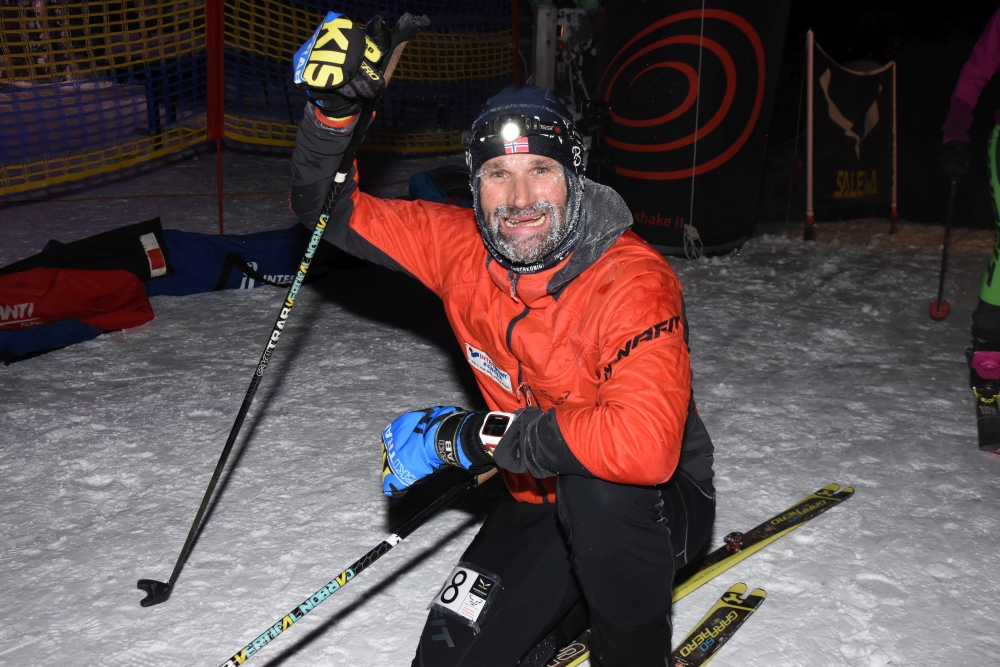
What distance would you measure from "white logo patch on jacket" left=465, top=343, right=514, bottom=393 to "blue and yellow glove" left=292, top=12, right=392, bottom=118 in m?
0.72

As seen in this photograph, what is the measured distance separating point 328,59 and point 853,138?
6810 mm

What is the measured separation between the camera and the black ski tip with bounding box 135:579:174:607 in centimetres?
250

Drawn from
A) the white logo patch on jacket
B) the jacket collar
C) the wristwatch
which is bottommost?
the wristwatch

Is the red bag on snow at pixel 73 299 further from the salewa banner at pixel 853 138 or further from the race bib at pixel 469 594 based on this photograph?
the salewa banner at pixel 853 138

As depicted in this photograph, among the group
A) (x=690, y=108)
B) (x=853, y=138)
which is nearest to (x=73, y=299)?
(x=690, y=108)

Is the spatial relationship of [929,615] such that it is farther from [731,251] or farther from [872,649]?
[731,251]

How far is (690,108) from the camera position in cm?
628

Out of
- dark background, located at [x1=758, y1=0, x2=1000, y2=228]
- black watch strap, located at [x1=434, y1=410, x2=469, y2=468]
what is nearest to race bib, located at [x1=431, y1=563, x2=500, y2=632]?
black watch strap, located at [x1=434, y1=410, x2=469, y2=468]

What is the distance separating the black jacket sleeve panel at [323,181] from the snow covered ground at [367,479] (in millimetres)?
1041

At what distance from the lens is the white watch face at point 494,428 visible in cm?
194

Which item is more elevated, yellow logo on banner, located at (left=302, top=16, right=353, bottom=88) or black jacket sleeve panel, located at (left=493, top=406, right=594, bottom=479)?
yellow logo on banner, located at (left=302, top=16, right=353, bottom=88)

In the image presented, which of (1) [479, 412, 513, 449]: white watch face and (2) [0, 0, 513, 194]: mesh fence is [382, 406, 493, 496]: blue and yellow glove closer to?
(1) [479, 412, 513, 449]: white watch face

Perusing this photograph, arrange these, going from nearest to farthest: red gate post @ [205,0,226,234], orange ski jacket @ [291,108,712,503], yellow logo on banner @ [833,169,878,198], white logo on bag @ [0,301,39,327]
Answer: orange ski jacket @ [291,108,712,503] → white logo on bag @ [0,301,39,327] → red gate post @ [205,0,226,234] → yellow logo on banner @ [833,169,878,198]

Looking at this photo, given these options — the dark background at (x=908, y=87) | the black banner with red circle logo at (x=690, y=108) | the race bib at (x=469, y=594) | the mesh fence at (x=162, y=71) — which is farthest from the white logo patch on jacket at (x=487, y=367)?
the dark background at (x=908, y=87)
